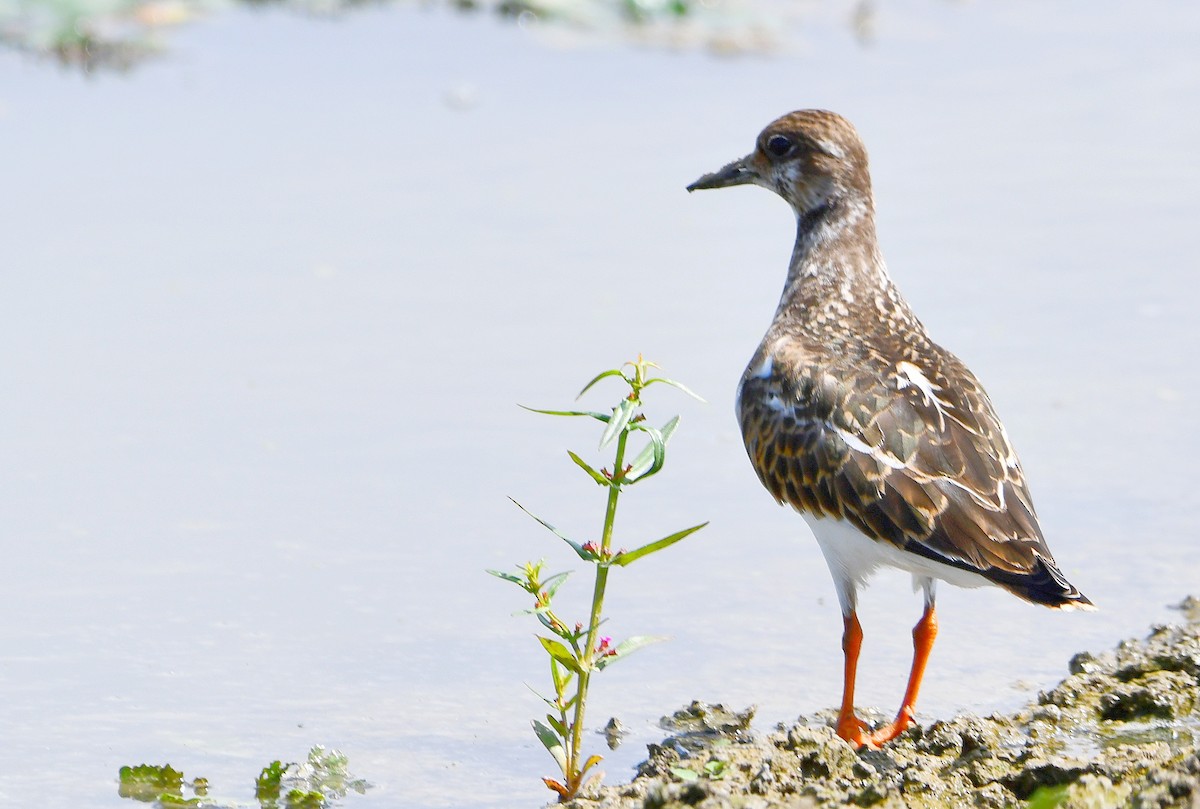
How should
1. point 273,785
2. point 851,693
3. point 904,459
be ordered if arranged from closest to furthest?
point 273,785 → point 904,459 → point 851,693

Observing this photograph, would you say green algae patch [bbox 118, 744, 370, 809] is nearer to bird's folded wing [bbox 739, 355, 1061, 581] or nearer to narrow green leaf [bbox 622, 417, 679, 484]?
narrow green leaf [bbox 622, 417, 679, 484]

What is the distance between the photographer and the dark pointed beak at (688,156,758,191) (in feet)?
23.9

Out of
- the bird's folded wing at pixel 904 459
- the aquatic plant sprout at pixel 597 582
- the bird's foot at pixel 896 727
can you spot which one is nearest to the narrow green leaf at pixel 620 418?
the aquatic plant sprout at pixel 597 582

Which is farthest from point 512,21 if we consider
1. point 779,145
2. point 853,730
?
point 853,730

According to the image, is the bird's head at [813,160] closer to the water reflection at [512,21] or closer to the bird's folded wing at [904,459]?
the bird's folded wing at [904,459]

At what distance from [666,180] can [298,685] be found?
4765mm

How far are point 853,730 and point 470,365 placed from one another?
293cm

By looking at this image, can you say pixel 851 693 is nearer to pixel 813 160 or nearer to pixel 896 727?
pixel 896 727

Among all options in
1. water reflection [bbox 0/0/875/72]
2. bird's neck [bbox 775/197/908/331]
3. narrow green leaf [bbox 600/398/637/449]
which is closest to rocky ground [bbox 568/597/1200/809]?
narrow green leaf [bbox 600/398/637/449]

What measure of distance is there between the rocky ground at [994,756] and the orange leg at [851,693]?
0.13 meters

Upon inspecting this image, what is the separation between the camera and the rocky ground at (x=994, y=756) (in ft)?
14.8

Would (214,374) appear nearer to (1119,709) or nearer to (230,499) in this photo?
(230,499)

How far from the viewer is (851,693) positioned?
5711 millimetres

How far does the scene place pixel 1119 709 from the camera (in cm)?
562
